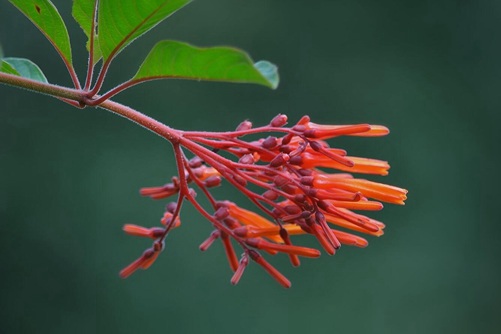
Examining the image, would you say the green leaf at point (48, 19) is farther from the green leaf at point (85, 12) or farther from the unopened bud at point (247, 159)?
the unopened bud at point (247, 159)

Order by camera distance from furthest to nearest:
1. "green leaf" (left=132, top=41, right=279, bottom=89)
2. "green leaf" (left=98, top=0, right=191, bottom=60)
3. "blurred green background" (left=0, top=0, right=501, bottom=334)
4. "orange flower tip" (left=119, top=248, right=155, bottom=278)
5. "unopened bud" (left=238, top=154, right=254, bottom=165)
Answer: "blurred green background" (left=0, top=0, right=501, bottom=334)
"orange flower tip" (left=119, top=248, right=155, bottom=278)
"unopened bud" (left=238, top=154, right=254, bottom=165)
"green leaf" (left=98, top=0, right=191, bottom=60)
"green leaf" (left=132, top=41, right=279, bottom=89)

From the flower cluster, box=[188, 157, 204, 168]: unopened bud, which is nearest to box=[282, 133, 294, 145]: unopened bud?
the flower cluster

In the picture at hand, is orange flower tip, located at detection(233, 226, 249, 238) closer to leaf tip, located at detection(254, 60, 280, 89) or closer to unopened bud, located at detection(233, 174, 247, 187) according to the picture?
unopened bud, located at detection(233, 174, 247, 187)

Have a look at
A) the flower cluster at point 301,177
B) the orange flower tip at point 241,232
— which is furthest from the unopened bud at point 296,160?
the orange flower tip at point 241,232

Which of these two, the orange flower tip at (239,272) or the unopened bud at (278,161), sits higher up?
the unopened bud at (278,161)

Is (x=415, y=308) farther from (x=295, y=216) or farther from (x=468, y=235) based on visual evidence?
(x=295, y=216)

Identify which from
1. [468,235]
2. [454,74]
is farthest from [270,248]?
[454,74]
